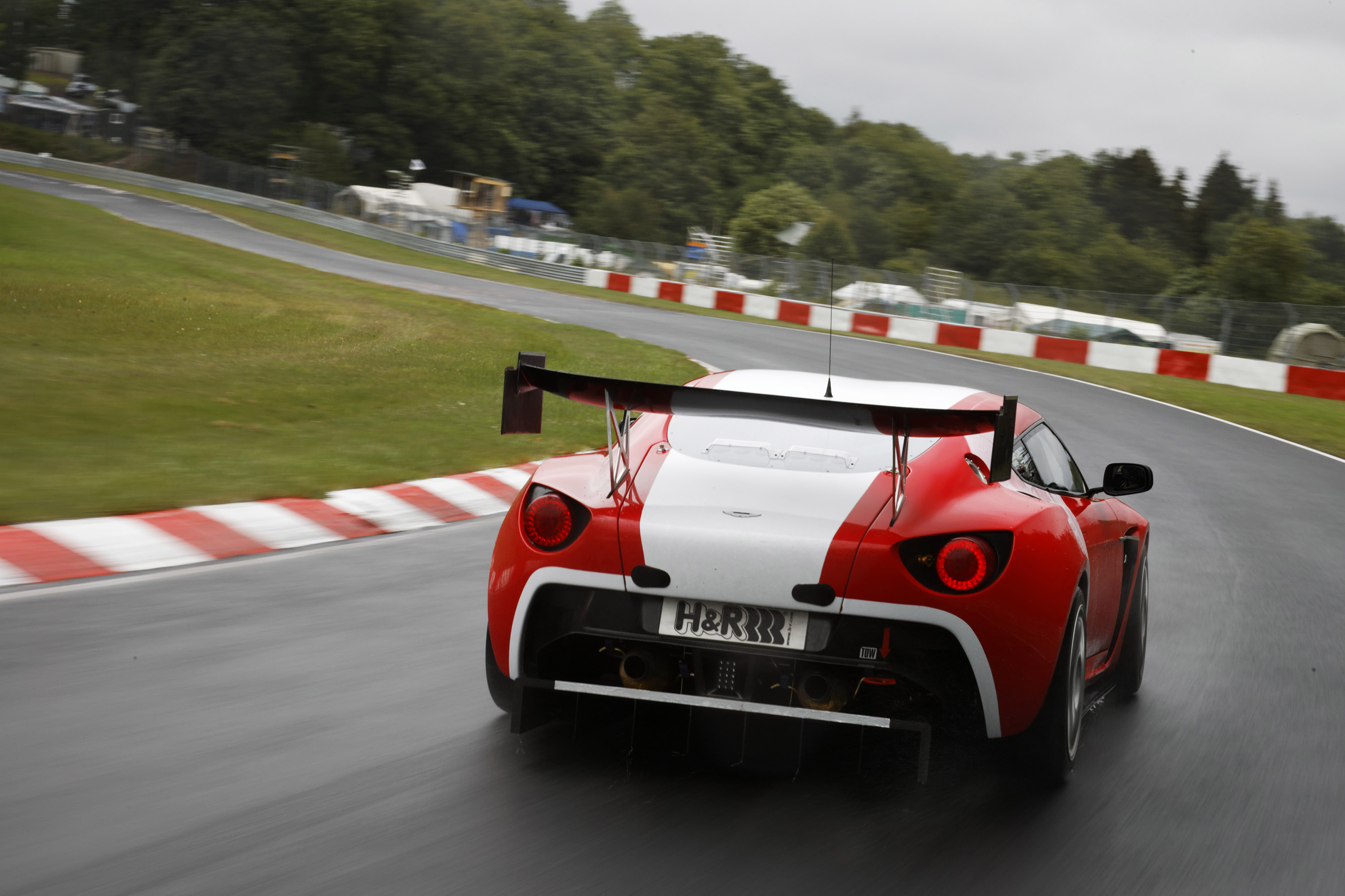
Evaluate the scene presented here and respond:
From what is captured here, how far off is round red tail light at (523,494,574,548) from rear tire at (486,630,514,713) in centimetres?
41

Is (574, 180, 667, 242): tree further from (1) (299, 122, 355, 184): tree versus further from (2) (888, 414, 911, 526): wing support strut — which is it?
(2) (888, 414, 911, 526): wing support strut

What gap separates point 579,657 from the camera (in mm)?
3965

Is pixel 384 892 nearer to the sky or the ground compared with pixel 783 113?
nearer to the ground

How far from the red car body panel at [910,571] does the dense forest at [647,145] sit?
244 feet

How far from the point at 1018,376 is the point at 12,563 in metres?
19.5

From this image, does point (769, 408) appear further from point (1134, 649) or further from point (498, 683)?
point (1134, 649)

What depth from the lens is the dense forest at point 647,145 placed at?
75.1 m

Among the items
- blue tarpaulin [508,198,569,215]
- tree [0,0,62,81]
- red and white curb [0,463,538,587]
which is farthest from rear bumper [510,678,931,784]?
tree [0,0,62,81]

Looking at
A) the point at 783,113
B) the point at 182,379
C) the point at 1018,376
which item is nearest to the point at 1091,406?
the point at 1018,376

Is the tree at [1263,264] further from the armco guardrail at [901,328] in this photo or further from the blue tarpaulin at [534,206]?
the armco guardrail at [901,328]

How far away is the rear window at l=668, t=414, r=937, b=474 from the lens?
13.1 ft

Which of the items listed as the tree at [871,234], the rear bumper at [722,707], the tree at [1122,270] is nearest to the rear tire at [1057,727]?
the rear bumper at [722,707]

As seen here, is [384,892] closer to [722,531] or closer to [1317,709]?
[722,531]

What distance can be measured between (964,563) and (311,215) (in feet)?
174
